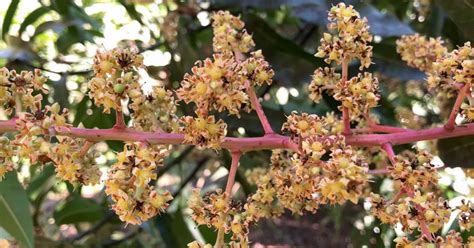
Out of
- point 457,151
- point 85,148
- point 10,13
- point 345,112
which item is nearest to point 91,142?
point 85,148

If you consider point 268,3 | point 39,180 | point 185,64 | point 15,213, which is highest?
point 268,3

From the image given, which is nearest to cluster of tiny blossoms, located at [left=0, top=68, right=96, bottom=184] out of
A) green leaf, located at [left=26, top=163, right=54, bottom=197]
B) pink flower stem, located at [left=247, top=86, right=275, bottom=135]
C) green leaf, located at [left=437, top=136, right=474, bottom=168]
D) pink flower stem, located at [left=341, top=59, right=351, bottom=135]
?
pink flower stem, located at [left=247, top=86, right=275, bottom=135]

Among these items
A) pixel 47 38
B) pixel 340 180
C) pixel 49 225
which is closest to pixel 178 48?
pixel 47 38

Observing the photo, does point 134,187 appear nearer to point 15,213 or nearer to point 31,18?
point 15,213

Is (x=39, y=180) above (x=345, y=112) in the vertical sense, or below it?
below

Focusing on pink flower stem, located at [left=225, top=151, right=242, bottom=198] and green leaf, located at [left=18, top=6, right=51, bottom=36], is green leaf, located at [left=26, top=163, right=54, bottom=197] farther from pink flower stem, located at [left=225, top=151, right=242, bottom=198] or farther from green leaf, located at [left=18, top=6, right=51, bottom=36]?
pink flower stem, located at [left=225, top=151, right=242, bottom=198]
